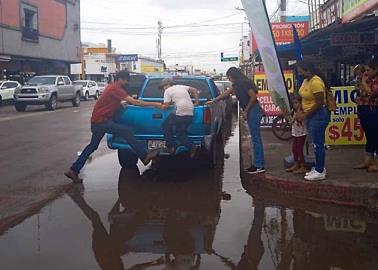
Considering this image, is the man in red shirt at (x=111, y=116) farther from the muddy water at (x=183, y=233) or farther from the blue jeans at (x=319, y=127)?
the blue jeans at (x=319, y=127)

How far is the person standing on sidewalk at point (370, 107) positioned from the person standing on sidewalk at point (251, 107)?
5.02ft

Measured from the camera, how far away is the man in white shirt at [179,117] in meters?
7.96

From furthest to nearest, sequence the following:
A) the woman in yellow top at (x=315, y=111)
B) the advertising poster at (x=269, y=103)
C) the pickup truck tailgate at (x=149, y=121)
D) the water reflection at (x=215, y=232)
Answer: the advertising poster at (x=269, y=103)
the pickup truck tailgate at (x=149, y=121)
the woman in yellow top at (x=315, y=111)
the water reflection at (x=215, y=232)

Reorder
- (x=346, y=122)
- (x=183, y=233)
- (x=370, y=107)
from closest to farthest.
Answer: (x=183, y=233)
(x=370, y=107)
(x=346, y=122)

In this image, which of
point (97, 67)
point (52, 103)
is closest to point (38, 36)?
point (52, 103)

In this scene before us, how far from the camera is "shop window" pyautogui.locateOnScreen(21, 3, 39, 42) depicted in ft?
122

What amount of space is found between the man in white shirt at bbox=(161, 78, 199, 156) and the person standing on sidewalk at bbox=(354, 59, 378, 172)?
260 centimetres

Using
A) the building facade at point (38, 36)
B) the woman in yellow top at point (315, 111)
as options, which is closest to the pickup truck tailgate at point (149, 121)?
the woman in yellow top at point (315, 111)

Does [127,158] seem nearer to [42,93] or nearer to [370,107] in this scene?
[370,107]

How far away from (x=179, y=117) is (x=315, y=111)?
217 cm

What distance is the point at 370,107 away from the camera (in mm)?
7375

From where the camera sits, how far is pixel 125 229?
5.71 meters

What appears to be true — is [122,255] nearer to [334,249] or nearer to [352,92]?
[334,249]

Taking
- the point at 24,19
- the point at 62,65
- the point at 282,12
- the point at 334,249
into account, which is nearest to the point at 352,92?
→ the point at 334,249
